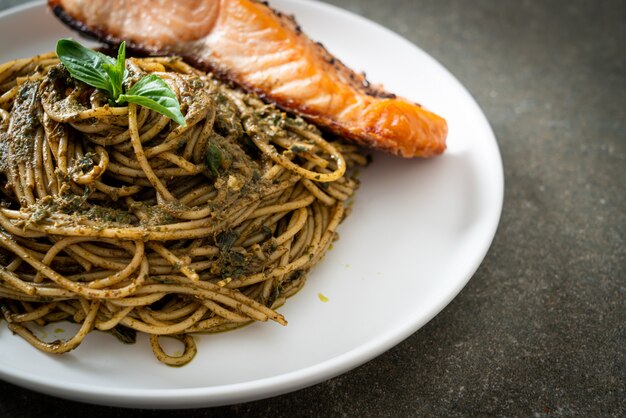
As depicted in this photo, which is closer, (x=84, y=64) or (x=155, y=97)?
(x=155, y=97)

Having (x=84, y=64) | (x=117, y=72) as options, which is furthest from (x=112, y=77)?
(x=84, y=64)

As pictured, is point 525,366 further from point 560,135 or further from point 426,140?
point 560,135

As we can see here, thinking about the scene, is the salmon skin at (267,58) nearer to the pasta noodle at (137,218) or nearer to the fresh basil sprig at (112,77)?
the pasta noodle at (137,218)

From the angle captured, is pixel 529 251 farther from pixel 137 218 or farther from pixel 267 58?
pixel 137 218

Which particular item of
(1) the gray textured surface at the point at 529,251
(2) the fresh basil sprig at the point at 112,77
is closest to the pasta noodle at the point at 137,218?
(2) the fresh basil sprig at the point at 112,77

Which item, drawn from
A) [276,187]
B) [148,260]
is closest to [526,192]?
[276,187]

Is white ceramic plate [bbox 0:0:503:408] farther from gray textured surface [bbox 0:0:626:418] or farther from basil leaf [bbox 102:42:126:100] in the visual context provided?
basil leaf [bbox 102:42:126:100]
